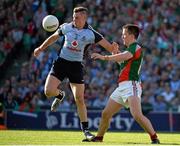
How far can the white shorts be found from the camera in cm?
1400

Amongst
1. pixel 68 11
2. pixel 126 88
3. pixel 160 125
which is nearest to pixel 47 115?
pixel 160 125

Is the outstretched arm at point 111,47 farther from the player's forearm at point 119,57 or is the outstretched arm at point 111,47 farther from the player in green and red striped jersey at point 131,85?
the player's forearm at point 119,57

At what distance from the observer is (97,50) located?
87.5 ft

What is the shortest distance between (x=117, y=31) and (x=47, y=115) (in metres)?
5.08

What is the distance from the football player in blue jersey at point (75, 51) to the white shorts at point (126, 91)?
1.17m

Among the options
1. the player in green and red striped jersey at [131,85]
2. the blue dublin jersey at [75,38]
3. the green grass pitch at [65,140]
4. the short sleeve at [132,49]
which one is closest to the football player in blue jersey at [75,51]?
the blue dublin jersey at [75,38]

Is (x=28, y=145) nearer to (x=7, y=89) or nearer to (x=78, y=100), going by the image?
(x=78, y=100)

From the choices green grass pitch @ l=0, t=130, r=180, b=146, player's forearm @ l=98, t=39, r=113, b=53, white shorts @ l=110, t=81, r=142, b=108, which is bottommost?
green grass pitch @ l=0, t=130, r=180, b=146

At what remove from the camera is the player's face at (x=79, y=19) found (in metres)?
15.0

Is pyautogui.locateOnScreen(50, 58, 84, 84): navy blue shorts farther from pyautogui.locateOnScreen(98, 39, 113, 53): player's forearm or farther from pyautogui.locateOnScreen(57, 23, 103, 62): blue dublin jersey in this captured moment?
pyautogui.locateOnScreen(98, 39, 113, 53): player's forearm

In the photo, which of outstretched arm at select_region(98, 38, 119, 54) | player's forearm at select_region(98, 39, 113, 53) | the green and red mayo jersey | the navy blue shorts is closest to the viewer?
the green and red mayo jersey

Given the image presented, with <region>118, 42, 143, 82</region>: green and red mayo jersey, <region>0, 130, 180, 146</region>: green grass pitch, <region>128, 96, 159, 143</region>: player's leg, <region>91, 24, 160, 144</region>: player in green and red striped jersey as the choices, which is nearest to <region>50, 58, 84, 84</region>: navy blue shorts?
<region>0, 130, 180, 146</region>: green grass pitch

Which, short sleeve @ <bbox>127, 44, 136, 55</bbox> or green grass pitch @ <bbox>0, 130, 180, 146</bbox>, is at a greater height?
short sleeve @ <bbox>127, 44, 136, 55</bbox>

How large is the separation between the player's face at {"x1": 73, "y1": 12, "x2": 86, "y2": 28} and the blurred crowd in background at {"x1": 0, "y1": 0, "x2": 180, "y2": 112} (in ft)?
31.5
